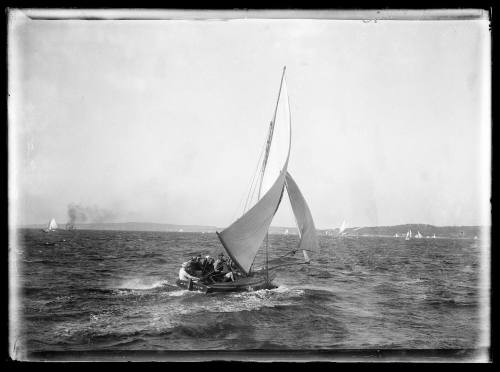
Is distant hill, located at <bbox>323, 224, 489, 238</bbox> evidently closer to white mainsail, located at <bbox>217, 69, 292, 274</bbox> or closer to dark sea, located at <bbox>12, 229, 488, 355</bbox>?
dark sea, located at <bbox>12, 229, 488, 355</bbox>

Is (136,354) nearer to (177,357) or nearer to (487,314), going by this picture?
(177,357)

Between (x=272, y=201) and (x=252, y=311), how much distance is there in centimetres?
198

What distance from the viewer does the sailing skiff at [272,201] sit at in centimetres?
566

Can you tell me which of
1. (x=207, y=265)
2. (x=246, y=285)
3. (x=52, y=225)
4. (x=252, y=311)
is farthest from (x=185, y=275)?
(x=52, y=225)

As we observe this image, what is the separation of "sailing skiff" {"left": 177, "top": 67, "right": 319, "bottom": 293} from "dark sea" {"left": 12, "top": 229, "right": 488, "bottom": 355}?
0.28 meters

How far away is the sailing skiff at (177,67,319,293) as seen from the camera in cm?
566

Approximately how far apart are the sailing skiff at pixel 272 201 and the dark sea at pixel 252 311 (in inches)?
11.1

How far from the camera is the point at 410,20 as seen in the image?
17.9 ft

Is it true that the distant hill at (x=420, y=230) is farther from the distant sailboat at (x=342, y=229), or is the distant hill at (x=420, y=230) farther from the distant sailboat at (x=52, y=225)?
the distant sailboat at (x=52, y=225)

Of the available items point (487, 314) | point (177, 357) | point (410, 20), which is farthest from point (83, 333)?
point (410, 20)

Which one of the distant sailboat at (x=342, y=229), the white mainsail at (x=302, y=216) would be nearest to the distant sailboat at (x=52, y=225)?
the white mainsail at (x=302, y=216)

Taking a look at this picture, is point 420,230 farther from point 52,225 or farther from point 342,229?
point 52,225

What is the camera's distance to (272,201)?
6188 mm

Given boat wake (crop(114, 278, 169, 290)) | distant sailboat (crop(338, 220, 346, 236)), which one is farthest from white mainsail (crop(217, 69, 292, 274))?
boat wake (crop(114, 278, 169, 290))
